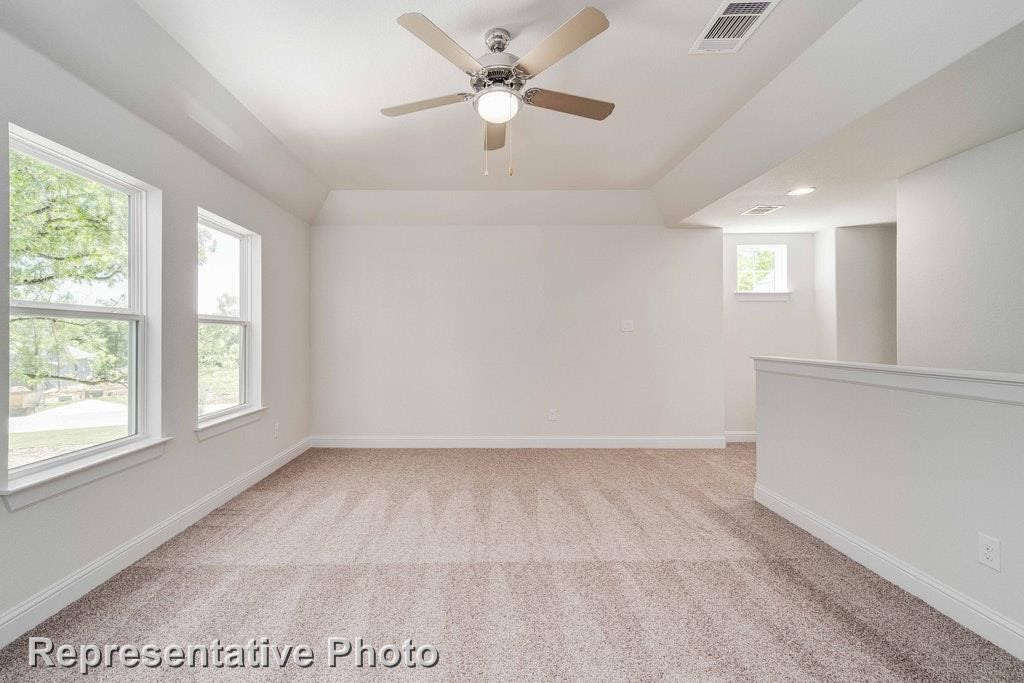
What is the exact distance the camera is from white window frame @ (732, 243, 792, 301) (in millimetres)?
4930

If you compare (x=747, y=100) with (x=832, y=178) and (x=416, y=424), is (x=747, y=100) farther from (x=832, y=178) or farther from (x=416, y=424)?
(x=416, y=424)

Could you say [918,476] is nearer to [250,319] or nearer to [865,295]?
[865,295]

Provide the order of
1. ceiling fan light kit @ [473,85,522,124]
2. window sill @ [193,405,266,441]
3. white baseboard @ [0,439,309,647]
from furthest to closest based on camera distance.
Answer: window sill @ [193,405,266,441] → ceiling fan light kit @ [473,85,522,124] → white baseboard @ [0,439,309,647]

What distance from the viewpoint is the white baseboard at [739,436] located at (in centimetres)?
492

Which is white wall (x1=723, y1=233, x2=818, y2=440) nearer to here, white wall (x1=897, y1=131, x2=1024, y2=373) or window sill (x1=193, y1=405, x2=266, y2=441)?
white wall (x1=897, y1=131, x2=1024, y2=373)

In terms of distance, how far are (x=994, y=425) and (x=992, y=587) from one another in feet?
1.96

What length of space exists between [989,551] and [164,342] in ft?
12.8

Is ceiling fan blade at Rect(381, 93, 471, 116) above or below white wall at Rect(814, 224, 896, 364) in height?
above

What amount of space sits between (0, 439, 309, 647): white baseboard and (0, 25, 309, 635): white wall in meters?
0.03

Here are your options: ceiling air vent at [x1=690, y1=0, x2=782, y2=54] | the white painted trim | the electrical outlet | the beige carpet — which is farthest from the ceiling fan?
the electrical outlet

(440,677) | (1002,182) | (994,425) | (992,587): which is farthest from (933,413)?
(440,677)

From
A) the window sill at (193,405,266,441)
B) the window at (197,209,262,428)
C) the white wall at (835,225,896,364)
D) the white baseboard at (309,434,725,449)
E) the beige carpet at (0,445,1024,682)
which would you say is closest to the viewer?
the beige carpet at (0,445,1024,682)

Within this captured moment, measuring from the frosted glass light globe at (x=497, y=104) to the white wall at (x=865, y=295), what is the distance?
4.02m

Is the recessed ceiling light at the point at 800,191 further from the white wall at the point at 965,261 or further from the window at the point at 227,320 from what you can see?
the window at the point at 227,320
